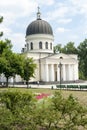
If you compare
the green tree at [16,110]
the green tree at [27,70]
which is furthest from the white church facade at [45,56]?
the green tree at [16,110]

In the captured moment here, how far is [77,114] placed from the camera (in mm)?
10555

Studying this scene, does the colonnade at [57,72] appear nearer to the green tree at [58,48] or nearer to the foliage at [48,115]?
the green tree at [58,48]

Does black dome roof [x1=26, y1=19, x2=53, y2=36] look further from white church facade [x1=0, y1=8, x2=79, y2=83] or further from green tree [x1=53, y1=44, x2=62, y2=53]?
green tree [x1=53, y1=44, x2=62, y2=53]

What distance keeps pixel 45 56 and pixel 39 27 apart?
6.74 metres

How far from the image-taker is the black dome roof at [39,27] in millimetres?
70562

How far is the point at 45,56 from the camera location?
7138 centimetres

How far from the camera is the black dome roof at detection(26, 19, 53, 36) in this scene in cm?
7056

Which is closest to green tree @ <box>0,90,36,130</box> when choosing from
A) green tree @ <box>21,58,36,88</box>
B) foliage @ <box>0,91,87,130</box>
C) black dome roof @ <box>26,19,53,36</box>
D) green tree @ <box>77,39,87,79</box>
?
foliage @ <box>0,91,87,130</box>

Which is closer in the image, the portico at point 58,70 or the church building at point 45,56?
the portico at point 58,70

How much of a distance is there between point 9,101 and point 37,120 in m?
2.04

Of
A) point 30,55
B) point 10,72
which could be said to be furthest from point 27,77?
point 30,55

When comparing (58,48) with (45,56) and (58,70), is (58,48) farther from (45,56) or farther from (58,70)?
(45,56)

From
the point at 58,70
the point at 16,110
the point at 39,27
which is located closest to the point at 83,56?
the point at 58,70

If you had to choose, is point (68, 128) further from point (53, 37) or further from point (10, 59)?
point (53, 37)
